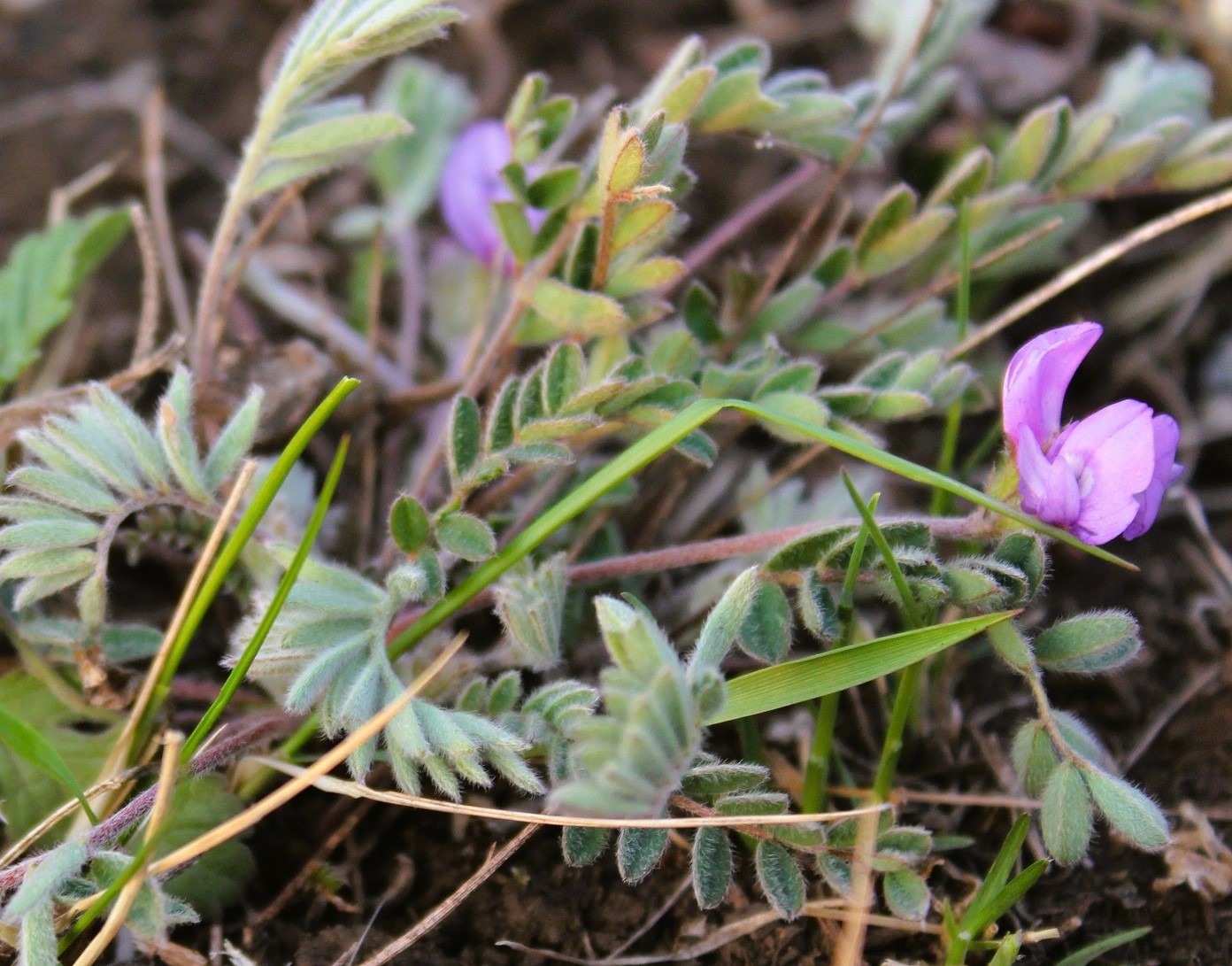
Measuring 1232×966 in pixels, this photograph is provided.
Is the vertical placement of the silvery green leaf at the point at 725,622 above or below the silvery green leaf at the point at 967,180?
below

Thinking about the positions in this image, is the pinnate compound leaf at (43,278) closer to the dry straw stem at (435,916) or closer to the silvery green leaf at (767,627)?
the dry straw stem at (435,916)

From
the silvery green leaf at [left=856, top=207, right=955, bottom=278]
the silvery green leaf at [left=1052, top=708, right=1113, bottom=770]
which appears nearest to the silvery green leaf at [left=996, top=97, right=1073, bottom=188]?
the silvery green leaf at [left=856, top=207, right=955, bottom=278]

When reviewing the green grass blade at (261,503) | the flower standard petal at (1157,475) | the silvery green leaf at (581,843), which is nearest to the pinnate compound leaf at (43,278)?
the green grass blade at (261,503)

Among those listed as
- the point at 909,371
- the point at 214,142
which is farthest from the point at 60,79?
the point at 909,371

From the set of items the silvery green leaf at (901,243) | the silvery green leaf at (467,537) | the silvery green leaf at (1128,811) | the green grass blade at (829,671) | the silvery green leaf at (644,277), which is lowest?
the silvery green leaf at (1128,811)

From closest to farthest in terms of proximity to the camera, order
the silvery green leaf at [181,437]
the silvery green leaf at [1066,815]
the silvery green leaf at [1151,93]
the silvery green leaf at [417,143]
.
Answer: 1. the silvery green leaf at [1066,815]
2. the silvery green leaf at [181,437]
3. the silvery green leaf at [1151,93]
4. the silvery green leaf at [417,143]

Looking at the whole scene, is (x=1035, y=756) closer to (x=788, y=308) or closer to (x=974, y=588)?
(x=974, y=588)

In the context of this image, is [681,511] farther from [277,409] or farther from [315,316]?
[315,316]
